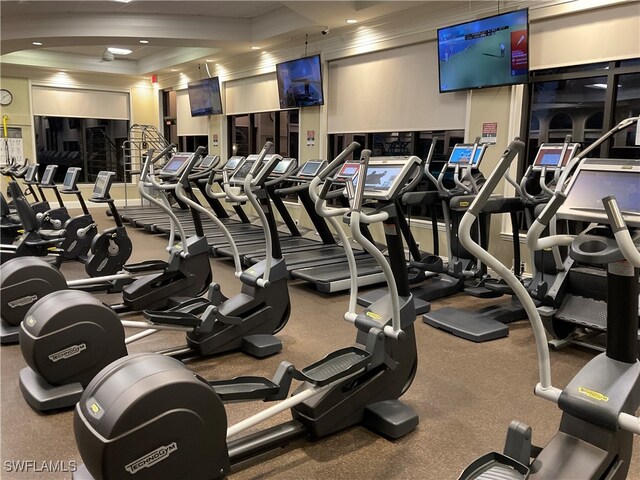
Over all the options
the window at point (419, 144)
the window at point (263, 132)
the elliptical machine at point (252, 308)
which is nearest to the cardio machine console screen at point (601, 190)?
the elliptical machine at point (252, 308)

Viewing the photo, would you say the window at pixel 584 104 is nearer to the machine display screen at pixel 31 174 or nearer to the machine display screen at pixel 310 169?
the machine display screen at pixel 310 169

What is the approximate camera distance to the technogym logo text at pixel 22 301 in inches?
149

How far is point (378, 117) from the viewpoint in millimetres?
7766

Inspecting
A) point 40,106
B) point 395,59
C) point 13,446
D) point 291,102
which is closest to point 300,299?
point 13,446

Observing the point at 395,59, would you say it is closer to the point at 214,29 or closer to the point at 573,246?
the point at 214,29

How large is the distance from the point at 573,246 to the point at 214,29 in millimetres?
8370

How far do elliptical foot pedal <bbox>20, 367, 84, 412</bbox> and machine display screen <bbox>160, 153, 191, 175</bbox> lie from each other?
2.52 m

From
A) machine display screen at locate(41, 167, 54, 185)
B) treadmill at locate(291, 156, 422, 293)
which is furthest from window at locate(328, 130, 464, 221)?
machine display screen at locate(41, 167, 54, 185)

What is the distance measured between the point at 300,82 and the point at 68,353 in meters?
6.80

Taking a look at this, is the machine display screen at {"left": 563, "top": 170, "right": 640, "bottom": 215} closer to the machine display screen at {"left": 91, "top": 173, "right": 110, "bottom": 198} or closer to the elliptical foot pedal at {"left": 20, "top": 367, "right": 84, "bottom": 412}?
the elliptical foot pedal at {"left": 20, "top": 367, "right": 84, "bottom": 412}

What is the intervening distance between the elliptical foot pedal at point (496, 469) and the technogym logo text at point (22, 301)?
3.38 metres

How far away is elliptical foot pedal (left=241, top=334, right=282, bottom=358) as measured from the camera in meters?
3.75

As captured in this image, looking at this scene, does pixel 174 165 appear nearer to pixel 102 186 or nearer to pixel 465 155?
pixel 102 186

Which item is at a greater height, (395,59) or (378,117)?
(395,59)
